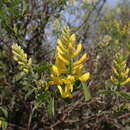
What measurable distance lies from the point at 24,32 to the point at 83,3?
1.18 meters

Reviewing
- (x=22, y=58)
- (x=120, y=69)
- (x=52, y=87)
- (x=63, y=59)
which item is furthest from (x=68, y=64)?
(x=52, y=87)

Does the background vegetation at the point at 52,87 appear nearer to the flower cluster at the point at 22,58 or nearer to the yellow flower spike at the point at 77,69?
the flower cluster at the point at 22,58

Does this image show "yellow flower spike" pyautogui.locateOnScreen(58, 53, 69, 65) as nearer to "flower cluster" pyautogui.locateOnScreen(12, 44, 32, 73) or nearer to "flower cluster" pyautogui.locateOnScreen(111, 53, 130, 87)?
"flower cluster" pyautogui.locateOnScreen(12, 44, 32, 73)

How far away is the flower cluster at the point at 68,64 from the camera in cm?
148

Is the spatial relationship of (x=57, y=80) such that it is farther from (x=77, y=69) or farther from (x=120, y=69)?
(x=120, y=69)

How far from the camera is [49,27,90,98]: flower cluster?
148 cm

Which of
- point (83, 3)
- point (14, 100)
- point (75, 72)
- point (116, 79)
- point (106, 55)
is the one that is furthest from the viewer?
point (83, 3)

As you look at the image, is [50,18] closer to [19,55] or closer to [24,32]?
[24,32]

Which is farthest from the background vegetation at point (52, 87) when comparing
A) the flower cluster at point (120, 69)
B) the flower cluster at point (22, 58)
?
the flower cluster at point (22, 58)

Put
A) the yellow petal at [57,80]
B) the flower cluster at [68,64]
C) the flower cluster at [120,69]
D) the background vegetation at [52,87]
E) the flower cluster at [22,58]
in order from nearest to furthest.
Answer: the flower cluster at [68,64], the yellow petal at [57,80], the flower cluster at [22,58], the flower cluster at [120,69], the background vegetation at [52,87]

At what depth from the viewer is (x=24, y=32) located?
2.96 metres

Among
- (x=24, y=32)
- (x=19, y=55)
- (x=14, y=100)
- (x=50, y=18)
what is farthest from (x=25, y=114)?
(x=19, y=55)

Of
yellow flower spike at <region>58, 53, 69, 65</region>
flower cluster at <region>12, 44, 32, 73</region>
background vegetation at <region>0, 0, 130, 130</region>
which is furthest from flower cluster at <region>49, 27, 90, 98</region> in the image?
background vegetation at <region>0, 0, 130, 130</region>

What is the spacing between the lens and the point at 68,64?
152 cm
